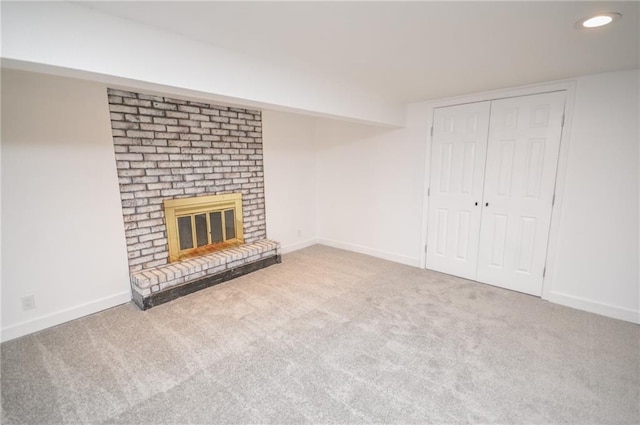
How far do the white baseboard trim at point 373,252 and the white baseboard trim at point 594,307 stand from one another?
1.46 metres

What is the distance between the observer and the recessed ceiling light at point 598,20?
149 centimetres

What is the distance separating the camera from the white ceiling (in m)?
1.46

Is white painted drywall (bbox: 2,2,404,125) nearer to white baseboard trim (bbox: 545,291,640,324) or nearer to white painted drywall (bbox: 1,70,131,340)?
white painted drywall (bbox: 1,70,131,340)

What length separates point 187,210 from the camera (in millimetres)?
3354

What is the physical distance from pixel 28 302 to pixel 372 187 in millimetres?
3804

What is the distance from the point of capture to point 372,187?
4.32 meters

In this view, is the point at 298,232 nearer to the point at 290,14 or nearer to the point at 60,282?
the point at 60,282

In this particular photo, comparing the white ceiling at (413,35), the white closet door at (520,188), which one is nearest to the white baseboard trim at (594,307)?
the white closet door at (520,188)

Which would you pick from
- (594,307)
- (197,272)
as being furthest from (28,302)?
(594,307)

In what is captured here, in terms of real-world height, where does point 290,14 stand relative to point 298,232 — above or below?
above

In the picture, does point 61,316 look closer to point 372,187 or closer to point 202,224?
point 202,224

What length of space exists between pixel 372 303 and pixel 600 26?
99.6 inches

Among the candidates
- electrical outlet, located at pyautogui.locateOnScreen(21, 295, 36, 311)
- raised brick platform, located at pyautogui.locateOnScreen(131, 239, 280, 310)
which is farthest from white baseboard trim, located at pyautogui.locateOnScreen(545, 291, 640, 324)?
electrical outlet, located at pyautogui.locateOnScreen(21, 295, 36, 311)

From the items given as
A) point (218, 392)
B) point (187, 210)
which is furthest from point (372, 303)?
point (187, 210)
